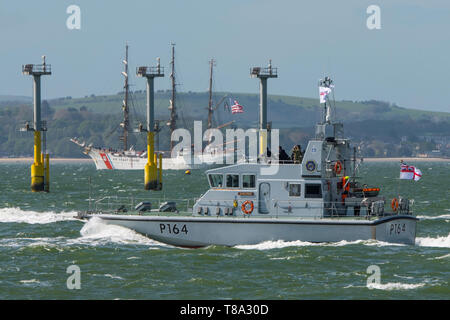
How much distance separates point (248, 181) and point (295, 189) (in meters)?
2.04

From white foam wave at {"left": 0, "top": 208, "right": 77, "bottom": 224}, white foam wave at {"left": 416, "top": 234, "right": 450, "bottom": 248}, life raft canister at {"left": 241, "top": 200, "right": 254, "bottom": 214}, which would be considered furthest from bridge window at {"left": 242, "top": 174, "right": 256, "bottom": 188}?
white foam wave at {"left": 0, "top": 208, "right": 77, "bottom": 224}

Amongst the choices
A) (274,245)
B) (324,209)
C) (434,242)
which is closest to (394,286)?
(324,209)

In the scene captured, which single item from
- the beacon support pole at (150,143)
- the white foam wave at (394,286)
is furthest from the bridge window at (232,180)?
the beacon support pole at (150,143)

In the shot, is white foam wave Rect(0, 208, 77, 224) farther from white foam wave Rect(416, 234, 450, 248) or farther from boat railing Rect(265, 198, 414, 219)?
white foam wave Rect(416, 234, 450, 248)

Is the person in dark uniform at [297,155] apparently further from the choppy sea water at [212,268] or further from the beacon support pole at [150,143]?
the beacon support pole at [150,143]

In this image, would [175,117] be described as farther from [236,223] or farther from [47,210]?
[236,223]

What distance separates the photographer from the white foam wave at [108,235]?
34.8m

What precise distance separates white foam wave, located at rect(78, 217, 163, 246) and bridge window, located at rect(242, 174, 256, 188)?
4.45 m

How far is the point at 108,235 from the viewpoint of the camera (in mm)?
35750

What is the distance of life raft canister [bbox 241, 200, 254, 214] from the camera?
33781 mm

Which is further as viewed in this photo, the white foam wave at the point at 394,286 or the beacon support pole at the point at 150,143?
the beacon support pole at the point at 150,143

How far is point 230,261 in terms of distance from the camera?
1207 inches

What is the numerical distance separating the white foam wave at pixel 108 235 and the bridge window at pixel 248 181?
4448 mm

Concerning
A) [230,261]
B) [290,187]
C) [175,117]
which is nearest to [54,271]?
[230,261]
